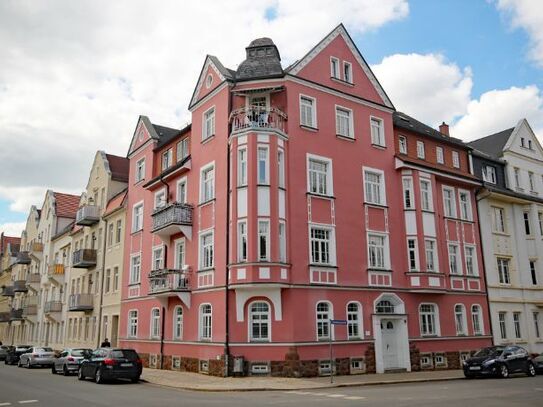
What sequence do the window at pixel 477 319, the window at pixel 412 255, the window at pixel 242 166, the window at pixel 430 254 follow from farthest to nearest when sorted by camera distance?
the window at pixel 477 319 → the window at pixel 430 254 → the window at pixel 412 255 → the window at pixel 242 166

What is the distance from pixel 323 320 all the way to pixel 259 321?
292cm

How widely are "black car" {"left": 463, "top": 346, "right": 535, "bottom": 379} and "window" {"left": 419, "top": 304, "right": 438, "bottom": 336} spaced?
4.34 metres

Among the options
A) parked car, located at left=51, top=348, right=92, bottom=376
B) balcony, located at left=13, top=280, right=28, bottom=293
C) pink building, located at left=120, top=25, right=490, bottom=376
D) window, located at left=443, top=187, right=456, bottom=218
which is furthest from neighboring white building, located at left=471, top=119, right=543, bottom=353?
balcony, located at left=13, top=280, right=28, bottom=293

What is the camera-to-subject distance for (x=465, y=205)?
31.5 m

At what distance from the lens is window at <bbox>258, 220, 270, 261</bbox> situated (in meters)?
22.4

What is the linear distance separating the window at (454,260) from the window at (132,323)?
1881 cm

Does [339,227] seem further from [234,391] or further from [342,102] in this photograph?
[234,391]

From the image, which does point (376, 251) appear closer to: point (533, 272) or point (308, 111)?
point (308, 111)

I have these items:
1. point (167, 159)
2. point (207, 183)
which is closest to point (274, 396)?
point (207, 183)

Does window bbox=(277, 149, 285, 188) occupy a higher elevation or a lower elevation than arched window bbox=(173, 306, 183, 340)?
higher

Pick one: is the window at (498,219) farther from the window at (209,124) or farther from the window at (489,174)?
the window at (209,124)

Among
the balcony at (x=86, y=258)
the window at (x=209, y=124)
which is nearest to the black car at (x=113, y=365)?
the window at (x=209, y=124)

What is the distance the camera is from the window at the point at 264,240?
881 inches

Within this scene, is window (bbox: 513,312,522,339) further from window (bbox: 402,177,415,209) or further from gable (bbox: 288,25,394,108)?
gable (bbox: 288,25,394,108)
